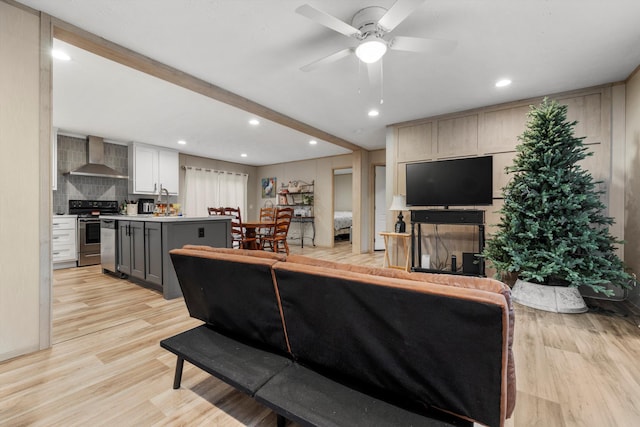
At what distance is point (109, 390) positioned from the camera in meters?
1.56

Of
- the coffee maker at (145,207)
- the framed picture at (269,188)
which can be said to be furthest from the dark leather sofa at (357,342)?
the framed picture at (269,188)

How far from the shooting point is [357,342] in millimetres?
1046

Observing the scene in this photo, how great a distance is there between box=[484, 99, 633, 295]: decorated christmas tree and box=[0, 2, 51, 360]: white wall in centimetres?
417

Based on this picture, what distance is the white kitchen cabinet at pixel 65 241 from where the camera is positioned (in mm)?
4637

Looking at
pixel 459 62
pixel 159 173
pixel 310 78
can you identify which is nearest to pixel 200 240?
pixel 310 78

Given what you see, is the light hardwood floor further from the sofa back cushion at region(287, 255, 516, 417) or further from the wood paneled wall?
the wood paneled wall

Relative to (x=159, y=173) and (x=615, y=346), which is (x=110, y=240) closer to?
(x=159, y=173)

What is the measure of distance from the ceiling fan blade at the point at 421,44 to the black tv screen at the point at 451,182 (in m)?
2.02

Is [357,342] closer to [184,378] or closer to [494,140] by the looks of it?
[184,378]

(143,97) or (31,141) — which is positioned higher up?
(143,97)

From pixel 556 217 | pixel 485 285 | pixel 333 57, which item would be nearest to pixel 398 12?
pixel 333 57

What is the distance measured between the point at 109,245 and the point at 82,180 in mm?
2338

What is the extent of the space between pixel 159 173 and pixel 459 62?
247 inches

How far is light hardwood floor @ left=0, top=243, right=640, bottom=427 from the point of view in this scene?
1.36m
